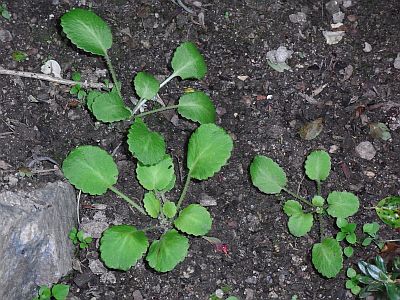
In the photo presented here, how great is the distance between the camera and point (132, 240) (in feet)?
6.56

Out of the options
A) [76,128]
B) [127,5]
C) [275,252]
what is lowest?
[275,252]

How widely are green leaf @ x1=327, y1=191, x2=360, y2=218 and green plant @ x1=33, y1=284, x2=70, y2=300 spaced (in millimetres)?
Answer: 888

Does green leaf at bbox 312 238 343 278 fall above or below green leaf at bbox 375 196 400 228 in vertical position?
below

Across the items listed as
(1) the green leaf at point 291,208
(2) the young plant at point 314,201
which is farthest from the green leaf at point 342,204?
(1) the green leaf at point 291,208

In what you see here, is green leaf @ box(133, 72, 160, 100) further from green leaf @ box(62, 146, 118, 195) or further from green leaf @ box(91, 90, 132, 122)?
green leaf @ box(62, 146, 118, 195)

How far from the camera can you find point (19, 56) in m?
2.21

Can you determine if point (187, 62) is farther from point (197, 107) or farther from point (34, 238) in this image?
point (34, 238)

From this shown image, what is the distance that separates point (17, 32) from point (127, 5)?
0.40m

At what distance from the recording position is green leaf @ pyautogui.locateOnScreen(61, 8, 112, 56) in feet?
6.95

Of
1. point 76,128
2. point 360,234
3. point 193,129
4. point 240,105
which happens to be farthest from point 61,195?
point 360,234

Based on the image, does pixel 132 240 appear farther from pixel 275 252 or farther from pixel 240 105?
pixel 240 105

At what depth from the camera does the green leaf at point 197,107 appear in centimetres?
213

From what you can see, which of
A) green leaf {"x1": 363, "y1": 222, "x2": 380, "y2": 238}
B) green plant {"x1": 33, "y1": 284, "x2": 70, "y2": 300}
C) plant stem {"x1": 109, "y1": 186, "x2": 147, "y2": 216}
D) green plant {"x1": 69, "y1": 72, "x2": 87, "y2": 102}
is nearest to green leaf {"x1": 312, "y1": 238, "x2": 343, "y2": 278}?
green leaf {"x1": 363, "y1": 222, "x2": 380, "y2": 238}

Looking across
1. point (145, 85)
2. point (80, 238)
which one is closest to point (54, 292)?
point (80, 238)
